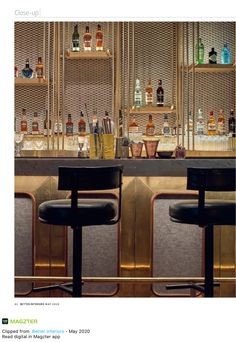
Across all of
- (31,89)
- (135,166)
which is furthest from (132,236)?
(31,89)

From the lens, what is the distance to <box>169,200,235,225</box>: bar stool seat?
1.09 meters

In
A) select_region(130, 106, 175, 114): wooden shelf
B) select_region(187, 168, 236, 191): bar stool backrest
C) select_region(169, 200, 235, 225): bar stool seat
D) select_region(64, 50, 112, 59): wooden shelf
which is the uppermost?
select_region(64, 50, 112, 59): wooden shelf

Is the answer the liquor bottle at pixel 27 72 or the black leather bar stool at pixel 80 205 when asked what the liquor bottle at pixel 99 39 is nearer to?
the liquor bottle at pixel 27 72

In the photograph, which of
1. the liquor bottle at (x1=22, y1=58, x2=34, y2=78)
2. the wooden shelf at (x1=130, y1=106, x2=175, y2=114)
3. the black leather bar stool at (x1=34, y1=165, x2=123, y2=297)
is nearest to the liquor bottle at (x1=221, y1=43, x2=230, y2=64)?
the wooden shelf at (x1=130, y1=106, x2=175, y2=114)

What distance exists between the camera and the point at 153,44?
3.02 meters

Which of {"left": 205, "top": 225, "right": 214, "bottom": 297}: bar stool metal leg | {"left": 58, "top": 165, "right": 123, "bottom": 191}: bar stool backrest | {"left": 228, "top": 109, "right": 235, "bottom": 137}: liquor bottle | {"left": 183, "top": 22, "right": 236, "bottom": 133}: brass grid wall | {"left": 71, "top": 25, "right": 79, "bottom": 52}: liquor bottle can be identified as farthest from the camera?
{"left": 183, "top": 22, "right": 236, "bottom": 133}: brass grid wall

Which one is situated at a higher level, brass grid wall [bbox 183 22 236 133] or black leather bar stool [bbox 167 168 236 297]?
brass grid wall [bbox 183 22 236 133]

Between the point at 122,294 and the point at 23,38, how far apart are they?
6.24ft

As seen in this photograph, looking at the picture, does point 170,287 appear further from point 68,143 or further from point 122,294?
point 68,143

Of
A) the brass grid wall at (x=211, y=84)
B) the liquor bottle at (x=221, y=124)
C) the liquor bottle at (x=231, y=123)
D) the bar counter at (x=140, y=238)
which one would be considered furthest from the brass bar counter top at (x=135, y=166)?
the brass grid wall at (x=211, y=84)

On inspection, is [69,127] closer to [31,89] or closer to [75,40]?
[31,89]

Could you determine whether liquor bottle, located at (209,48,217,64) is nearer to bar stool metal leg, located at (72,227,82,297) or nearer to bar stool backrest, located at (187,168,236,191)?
bar stool backrest, located at (187,168,236,191)
